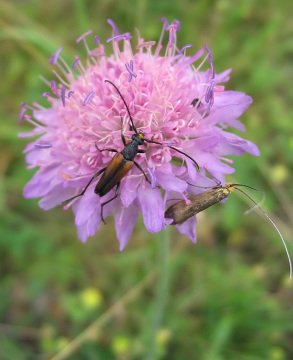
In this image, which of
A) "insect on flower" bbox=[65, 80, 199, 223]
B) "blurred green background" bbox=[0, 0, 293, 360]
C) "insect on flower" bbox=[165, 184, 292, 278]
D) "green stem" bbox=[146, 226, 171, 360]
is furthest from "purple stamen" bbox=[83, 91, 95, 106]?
"blurred green background" bbox=[0, 0, 293, 360]

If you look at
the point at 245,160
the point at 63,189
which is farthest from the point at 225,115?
the point at 245,160

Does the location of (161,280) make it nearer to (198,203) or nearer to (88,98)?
(198,203)

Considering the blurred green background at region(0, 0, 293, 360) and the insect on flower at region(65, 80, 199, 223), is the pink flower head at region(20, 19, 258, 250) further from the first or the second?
the blurred green background at region(0, 0, 293, 360)

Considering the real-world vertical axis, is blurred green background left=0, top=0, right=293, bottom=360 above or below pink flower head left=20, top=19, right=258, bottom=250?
below

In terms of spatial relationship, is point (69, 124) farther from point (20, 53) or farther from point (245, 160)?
point (20, 53)

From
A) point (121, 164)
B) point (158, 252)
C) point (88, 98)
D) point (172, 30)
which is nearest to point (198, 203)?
point (121, 164)

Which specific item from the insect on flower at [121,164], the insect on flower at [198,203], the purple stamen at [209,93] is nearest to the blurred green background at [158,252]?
the insect on flower at [198,203]

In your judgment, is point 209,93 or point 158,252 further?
point 158,252
